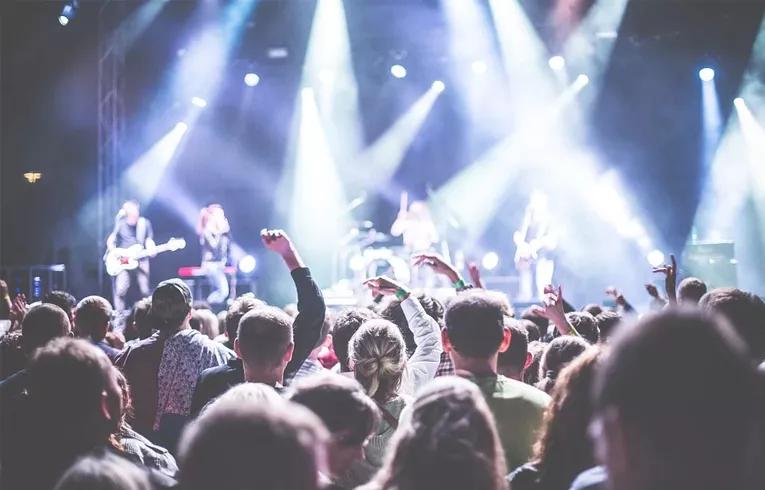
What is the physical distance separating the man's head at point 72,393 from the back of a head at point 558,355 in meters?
1.59

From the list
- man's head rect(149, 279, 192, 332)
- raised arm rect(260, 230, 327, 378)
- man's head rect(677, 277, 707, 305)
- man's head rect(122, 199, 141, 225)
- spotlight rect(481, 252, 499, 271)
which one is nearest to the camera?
raised arm rect(260, 230, 327, 378)

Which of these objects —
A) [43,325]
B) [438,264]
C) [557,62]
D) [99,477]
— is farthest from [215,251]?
[99,477]

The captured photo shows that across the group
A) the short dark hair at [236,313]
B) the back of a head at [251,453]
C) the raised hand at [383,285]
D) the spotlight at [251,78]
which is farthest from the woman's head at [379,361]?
the spotlight at [251,78]

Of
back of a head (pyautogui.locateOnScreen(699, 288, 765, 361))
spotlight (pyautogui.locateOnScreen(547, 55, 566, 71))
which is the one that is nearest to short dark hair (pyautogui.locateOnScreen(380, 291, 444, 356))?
back of a head (pyautogui.locateOnScreen(699, 288, 765, 361))

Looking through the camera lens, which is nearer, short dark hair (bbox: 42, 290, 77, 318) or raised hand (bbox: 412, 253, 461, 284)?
raised hand (bbox: 412, 253, 461, 284)

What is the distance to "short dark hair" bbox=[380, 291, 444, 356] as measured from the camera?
13.0 feet

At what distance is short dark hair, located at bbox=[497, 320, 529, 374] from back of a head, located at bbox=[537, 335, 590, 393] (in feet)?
0.65

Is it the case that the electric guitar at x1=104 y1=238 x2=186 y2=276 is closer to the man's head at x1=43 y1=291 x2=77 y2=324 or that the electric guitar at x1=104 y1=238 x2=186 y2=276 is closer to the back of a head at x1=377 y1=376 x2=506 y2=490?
the man's head at x1=43 y1=291 x2=77 y2=324

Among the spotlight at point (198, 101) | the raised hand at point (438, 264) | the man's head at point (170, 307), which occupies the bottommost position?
the man's head at point (170, 307)

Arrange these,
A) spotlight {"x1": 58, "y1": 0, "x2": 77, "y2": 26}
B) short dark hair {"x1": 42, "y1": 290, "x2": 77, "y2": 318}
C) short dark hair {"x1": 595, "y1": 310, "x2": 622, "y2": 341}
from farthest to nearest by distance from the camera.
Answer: spotlight {"x1": 58, "y1": 0, "x2": 77, "y2": 26}
short dark hair {"x1": 42, "y1": 290, "x2": 77, "y2": 318}
short dark hair {"x1": 595, "y1": 310, "x2": 622, "y2": 341}

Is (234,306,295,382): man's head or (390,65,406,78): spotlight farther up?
(390,65,406,78): spotlight

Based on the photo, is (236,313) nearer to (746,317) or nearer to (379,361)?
(379,361)

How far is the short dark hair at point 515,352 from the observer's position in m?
3.11

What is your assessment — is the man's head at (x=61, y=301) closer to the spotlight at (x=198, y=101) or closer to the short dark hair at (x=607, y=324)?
the short dark hair at (x=607, y=324)
